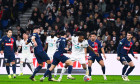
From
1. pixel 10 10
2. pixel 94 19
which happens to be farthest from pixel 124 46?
pixel 10 10

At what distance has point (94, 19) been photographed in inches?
1045

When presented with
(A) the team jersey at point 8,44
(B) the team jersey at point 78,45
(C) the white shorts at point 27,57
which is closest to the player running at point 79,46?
(B) the team jersey at point 78,45

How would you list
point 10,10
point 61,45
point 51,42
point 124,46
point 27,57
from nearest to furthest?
point 61,45, point 124,46, point 51,42, point 27,57, point 10,10

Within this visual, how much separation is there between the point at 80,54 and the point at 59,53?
150cm

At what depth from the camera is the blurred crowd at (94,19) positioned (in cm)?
2539

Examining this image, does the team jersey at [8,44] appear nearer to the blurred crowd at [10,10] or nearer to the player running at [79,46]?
the player running at [79,46]

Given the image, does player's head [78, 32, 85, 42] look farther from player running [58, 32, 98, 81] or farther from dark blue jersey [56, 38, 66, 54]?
dark blue jersey [56, 38, 66, 54]

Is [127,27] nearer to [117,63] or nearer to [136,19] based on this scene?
[136,19]

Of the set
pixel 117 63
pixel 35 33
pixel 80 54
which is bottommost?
pixel 117 63

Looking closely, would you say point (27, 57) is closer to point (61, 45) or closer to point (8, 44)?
point (8, 44)

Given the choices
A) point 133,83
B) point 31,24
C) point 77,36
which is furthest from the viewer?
point 31,24

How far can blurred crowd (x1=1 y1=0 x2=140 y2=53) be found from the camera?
25.4 metres

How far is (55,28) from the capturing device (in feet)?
86.0

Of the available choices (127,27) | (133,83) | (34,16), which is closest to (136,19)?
(127,27)
